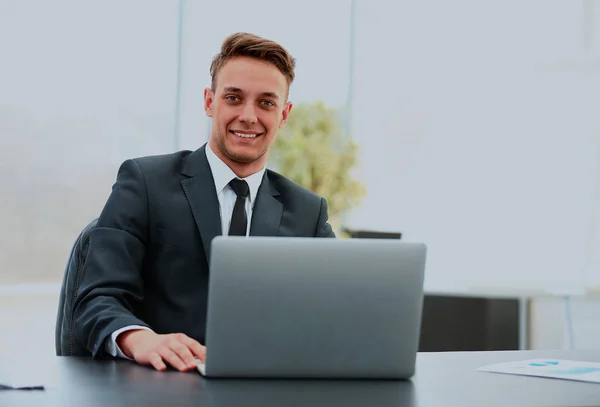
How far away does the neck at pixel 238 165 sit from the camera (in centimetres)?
241

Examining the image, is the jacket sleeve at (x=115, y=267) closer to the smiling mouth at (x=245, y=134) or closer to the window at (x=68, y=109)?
the smiling mouth at (x=245, y=134)

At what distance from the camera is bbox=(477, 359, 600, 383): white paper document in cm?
180

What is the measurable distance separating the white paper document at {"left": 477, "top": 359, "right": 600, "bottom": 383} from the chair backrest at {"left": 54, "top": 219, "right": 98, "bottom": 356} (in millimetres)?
1000

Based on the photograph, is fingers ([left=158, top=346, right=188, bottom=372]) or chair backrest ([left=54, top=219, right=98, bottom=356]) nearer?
fingers ([left=158, top=346, right=188, bottom=372])

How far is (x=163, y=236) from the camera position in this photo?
2.28 meters

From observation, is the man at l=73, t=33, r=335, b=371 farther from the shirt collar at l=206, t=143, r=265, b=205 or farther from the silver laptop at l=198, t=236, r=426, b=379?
the silver laptop at l=198, t=236, r=426, b=379

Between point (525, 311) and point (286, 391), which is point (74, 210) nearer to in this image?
point (525, 311)

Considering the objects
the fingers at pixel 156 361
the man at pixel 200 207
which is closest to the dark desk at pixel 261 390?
the fingers at pixel 156 361

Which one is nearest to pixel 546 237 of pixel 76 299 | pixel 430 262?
pixel 430 262

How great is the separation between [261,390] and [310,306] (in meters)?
0.18

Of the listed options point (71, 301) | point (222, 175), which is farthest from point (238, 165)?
point (71, 301)

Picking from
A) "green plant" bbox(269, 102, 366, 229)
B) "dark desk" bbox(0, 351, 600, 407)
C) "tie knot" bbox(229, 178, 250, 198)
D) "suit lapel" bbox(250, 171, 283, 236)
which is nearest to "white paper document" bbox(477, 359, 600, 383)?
"dark desk" bbox(0, 351, 600, 407)

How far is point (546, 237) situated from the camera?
5.92 metres

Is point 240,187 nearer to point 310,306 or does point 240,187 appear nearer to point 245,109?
point 245,109
